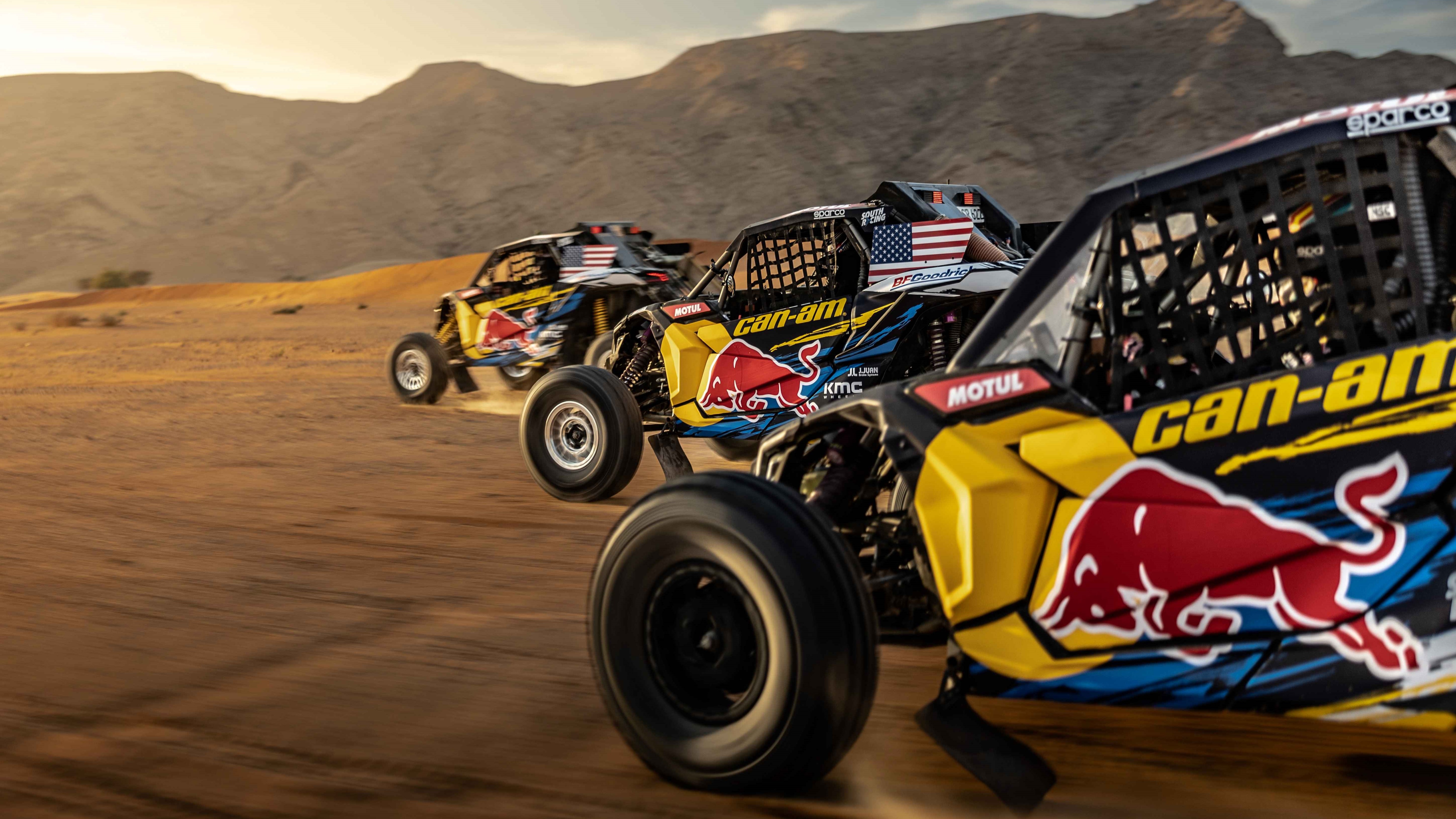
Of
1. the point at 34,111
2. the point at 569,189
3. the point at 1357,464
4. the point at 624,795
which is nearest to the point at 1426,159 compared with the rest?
the point at 1357,464

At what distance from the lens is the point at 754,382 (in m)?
7.99

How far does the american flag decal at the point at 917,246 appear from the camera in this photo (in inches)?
306

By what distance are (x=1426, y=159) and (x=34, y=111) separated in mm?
148521

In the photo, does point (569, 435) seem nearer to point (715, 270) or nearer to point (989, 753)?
point (715, 270)

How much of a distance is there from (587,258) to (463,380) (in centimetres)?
246

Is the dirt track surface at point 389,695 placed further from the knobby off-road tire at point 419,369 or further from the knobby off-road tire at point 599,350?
the knobby off-road tire at point 419,369

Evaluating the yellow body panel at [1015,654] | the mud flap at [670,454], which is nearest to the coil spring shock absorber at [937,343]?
the mud flap at [670,454]

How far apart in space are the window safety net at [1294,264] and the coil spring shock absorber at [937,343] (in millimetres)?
4315

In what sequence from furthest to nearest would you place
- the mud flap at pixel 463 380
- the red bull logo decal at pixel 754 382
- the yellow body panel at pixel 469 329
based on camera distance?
the mud flap at pixel 463 380
the yellow body panel at pixel 469 329
the red bull logo decal at pixel 754 382

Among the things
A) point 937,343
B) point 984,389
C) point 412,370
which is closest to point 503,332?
point 412,370

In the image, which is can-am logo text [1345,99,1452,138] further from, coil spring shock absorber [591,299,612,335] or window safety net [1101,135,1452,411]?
coil spring shock absorber [591,299,612,335]

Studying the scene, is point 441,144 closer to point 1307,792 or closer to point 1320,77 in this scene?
point 1320,77

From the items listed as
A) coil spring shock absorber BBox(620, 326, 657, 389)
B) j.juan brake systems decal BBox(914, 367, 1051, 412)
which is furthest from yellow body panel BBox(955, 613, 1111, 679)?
coil spring shock absorber BBox(620, 326, 657, 389)

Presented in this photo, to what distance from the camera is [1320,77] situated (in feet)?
191
